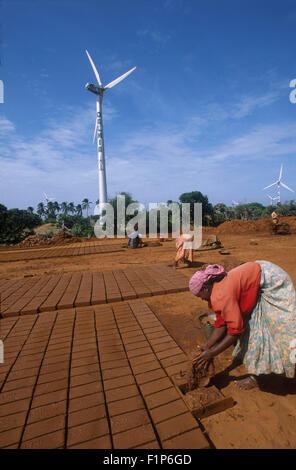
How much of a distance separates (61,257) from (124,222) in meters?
9.54

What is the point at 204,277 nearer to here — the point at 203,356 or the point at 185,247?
the point at 203,356

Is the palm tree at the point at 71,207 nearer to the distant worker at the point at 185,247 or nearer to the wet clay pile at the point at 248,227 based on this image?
the wet clay pile at the point at 248,227

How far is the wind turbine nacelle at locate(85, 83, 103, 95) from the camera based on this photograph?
2601cm

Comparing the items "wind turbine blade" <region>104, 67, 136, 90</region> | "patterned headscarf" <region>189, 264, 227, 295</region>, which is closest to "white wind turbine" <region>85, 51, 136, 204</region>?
"wind turbine blade" <region>104, 67, 136, 90</region>

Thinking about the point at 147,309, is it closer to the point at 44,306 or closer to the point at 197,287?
the point at 44,306

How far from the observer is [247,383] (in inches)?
73.9

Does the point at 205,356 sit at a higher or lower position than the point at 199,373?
higher

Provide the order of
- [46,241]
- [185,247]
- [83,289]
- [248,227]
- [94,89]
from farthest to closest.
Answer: [94,89] < [248,227] < [46,241] < [185,247] < [83,289]

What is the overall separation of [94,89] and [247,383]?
31.6 m

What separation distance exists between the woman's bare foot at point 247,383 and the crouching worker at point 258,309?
231 mm

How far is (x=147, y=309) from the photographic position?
340 centimetres

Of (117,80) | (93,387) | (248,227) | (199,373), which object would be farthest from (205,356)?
(117,80)

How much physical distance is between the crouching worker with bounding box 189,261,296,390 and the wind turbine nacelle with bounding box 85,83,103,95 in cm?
3062
